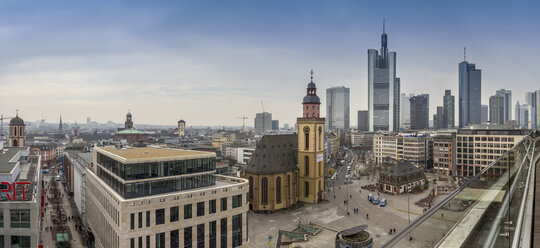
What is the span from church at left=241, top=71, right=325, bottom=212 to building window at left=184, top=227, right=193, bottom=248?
85.6 feet

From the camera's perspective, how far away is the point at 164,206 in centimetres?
2859

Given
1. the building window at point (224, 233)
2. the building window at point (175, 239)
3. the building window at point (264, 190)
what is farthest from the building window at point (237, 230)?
the building window at point (264, 190)

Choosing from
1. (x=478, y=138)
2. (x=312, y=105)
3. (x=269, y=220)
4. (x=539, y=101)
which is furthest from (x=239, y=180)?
(x=539, y=101)

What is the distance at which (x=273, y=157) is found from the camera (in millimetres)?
59125

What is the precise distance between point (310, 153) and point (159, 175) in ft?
117

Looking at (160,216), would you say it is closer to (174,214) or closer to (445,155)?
(174,214)

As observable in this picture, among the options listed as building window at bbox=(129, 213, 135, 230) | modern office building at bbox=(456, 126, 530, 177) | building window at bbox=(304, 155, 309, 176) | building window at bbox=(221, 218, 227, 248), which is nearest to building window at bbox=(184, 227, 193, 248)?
building window at bbox=(221, 218, 227, 248)

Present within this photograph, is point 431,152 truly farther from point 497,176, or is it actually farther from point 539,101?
point 497,176

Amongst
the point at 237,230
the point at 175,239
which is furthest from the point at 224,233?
the point at 175,239

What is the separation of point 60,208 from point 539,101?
184m

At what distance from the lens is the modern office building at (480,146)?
8506 cm

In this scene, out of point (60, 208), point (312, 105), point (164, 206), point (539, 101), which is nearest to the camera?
point (164, 206)

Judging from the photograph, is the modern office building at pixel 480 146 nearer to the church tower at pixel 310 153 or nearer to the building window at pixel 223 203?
Result: the church tower at pixel 310 153

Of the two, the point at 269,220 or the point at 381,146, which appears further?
the point at 381,146
